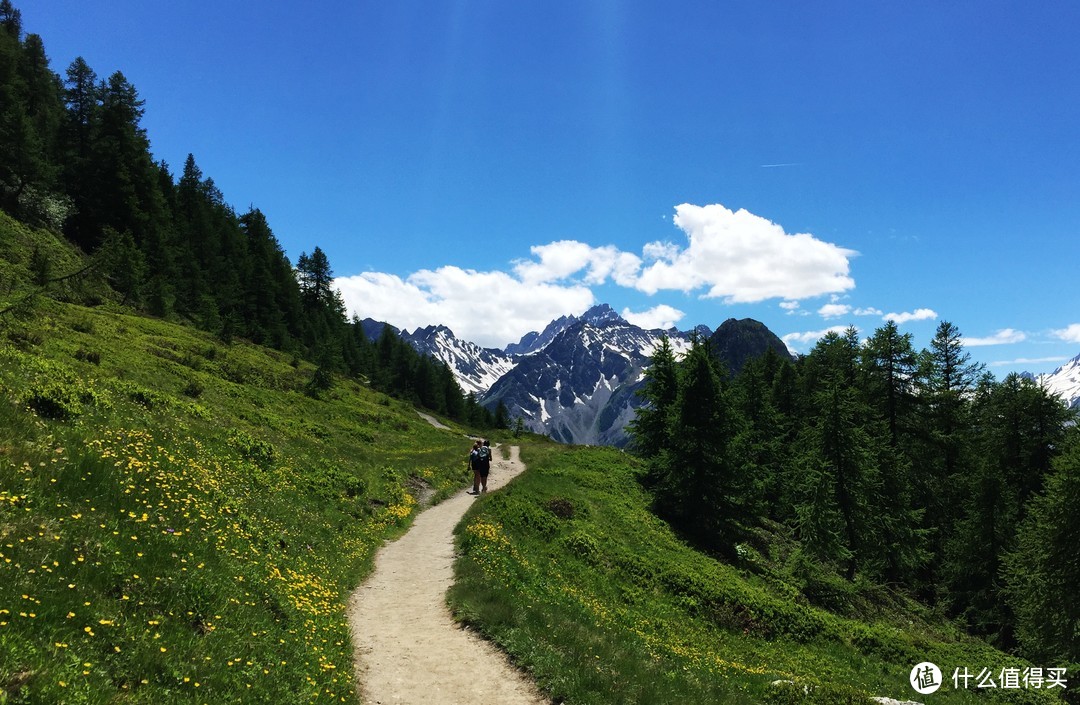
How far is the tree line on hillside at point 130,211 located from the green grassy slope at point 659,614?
1371 inches

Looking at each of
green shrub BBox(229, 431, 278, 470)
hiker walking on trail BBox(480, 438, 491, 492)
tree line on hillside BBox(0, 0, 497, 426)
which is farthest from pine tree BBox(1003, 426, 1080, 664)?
tree line on hillside BBox(0, 0, 497, 426)

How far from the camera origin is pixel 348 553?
1633 centimetres

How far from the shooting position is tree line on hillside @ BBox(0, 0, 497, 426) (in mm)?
48500

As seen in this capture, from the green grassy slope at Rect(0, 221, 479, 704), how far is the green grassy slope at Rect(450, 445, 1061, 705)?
12.8ft

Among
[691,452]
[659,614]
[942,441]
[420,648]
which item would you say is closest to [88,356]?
[420,648]

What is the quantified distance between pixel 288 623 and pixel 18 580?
4.32 metres

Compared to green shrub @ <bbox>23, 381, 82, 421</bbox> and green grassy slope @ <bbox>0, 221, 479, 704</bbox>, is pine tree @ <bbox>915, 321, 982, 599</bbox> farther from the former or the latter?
green shrub @ <bbox>23, 381, 82, 421</bbox>

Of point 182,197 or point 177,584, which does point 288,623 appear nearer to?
point 177,584

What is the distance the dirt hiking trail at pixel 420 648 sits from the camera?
9078mm

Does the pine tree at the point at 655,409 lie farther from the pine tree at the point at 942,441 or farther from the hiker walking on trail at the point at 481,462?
the pine tree at the point at 942,441

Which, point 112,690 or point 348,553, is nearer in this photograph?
point 112,690

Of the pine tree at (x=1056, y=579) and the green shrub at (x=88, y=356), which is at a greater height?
the green shrub at (x=88, y=356)

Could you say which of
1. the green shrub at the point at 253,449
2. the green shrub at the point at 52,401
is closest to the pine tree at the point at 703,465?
the green shrub at the point at 253,449

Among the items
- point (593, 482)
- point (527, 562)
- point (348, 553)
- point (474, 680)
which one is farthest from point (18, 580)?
point (593, 482)
